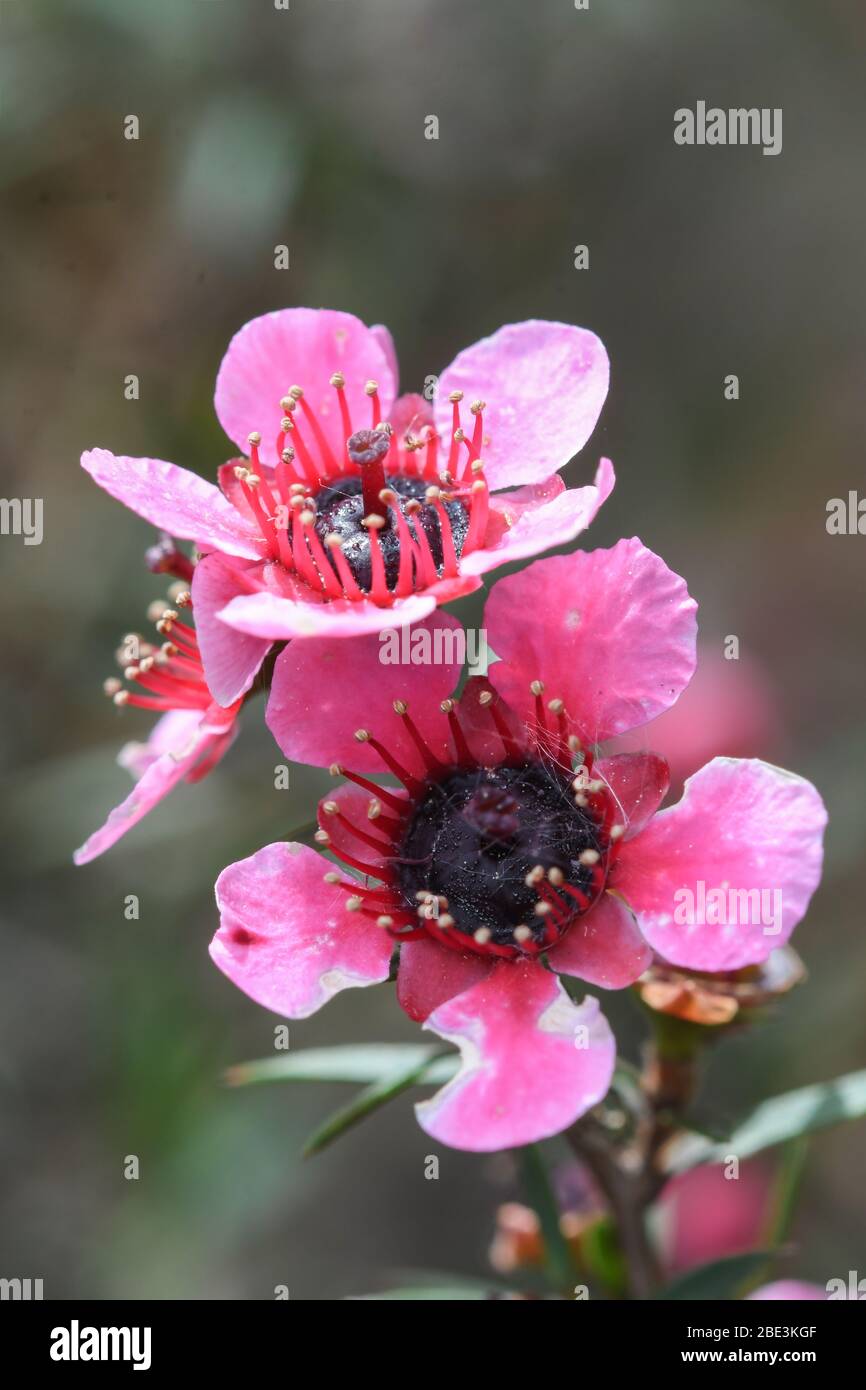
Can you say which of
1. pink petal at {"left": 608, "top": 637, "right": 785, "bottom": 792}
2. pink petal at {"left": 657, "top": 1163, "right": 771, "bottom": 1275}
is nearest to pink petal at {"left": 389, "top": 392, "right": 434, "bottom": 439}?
pink petal at {"left": 608, "top": 637, "right": 785, "bottom": 792}

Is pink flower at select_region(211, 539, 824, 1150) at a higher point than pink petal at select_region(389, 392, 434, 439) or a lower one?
lower

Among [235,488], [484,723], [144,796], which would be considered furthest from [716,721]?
[144,796]

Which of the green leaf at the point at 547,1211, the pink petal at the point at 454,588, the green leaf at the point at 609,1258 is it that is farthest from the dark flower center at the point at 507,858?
the green leaf at the point at 609,1258

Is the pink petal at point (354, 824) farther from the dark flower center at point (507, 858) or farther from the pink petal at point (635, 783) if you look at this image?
the pink petal at point (635, 783)

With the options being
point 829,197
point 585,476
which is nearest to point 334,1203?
point 585,476

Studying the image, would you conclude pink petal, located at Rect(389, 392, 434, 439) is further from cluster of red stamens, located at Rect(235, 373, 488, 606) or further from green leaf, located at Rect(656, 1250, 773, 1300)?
green leaf, located at Rect(656, 1250, 773, 1300)
